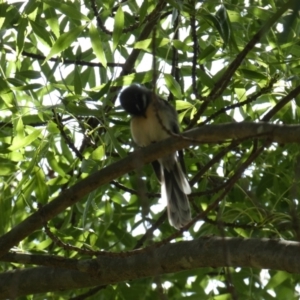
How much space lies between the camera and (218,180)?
190 inches

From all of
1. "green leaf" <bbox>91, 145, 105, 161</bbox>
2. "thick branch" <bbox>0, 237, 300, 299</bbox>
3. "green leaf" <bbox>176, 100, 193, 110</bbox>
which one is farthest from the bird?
"thick branch" <bbox>0, 237, 300, 299</bbox>

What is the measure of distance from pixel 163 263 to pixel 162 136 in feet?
6.90

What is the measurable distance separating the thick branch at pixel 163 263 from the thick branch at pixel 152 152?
0.99 feet

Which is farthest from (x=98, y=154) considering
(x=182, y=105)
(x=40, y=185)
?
(x=182, y=105)

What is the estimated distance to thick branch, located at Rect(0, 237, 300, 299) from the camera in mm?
3001

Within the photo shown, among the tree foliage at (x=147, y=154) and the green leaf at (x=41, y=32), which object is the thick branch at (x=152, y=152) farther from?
the green leaf at (x=41, y=32)

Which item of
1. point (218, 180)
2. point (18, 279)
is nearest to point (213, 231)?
point (218, 180)

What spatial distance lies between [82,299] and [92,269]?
2.03 ft

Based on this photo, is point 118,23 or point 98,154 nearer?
point 118,23

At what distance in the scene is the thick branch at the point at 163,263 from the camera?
9.84 feet

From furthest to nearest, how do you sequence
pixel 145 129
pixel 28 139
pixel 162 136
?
1. pixel 162 136
2. pixel 145 129
3. pixel 28 139

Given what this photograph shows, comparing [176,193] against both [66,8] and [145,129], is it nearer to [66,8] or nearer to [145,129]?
[145,129]

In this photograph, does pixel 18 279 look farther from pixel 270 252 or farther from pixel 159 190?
pixel 159 190

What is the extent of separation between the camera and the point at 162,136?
5.32 metres
